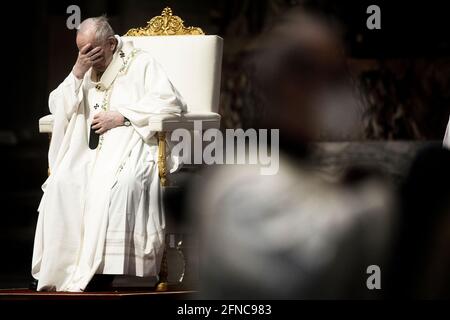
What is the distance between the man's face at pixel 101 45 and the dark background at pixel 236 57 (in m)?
3.88

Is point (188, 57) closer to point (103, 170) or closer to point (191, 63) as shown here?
point (191, 63)

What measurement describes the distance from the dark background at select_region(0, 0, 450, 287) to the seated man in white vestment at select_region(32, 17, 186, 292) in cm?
385

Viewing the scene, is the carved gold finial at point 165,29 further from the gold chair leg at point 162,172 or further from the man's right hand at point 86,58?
the gold chair leg at point 162,172

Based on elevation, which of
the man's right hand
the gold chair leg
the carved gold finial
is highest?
the carved gold finial

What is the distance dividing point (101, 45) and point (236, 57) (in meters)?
5.11

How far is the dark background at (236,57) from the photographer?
884cm

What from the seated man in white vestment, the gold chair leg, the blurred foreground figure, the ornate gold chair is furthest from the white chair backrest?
the blurred foreground figure

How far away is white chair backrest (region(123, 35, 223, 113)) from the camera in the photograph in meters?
5.02

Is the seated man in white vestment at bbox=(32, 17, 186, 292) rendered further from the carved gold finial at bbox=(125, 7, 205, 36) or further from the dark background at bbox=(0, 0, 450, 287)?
the dark background at bbox=(0, 0, 450, 287)

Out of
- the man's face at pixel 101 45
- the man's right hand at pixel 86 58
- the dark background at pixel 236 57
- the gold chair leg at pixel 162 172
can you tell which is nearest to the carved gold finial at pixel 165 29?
the man's face at pixel 101 45

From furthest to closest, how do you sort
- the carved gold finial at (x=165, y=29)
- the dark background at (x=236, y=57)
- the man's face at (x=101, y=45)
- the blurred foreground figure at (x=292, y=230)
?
1. the dark background at (x=236, y=57)
2. the carved gold finial at (x=165, y=29)
3. the man's face at (x=101, y=45)
4. the blurred foreground figure at (x=292, y=230)

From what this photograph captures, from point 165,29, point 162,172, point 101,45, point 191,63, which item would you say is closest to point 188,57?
point 191,63

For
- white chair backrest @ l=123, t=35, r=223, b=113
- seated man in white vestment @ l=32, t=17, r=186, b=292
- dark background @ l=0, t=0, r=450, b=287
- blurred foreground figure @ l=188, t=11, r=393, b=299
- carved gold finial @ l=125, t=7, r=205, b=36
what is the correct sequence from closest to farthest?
blurred foreground figure @ l=188, t=11, r=393, b=299
seated man in white vestment @ l=32, t=17, r=186, b=292
white chair backrest @ l=123, t=35, r=223, b=113
carved gold finial @ l=125, t=7, r=205, b=36
dark background @ l=0, t=0, r=450, b=287

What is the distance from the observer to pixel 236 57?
9.64 metres
